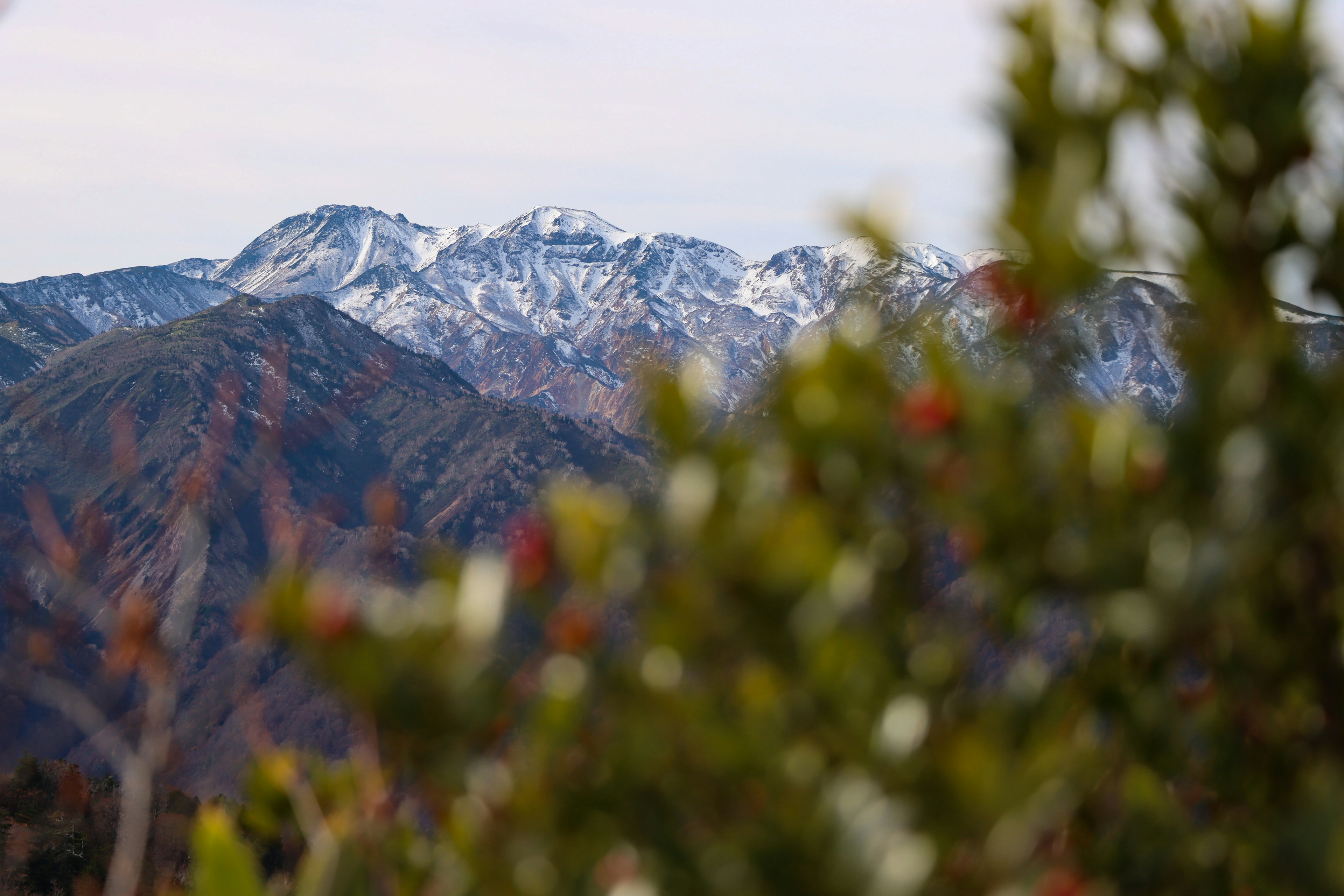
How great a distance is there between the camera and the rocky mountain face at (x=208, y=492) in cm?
421

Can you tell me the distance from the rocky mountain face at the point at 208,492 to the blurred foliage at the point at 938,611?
382mm

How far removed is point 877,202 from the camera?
2.22m

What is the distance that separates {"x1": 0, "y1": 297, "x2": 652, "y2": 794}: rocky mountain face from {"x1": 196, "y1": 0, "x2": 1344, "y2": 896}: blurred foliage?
0.38 metres

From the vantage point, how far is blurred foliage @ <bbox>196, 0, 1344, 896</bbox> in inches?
66.1

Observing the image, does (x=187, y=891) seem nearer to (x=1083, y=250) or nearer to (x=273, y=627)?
(x=273, y=627)

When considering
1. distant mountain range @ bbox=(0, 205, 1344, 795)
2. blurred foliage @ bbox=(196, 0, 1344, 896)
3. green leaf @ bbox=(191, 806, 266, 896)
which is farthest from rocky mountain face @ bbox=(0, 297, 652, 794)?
green leaf @ bbox=(191, 806, 266, 896)

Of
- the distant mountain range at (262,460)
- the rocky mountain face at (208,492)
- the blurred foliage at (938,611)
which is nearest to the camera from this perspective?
the blurred foliage at (938,611)

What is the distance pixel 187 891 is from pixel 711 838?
116 cm

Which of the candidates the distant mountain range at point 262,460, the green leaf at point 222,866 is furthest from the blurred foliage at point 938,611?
the distant mountain range at point 262,460

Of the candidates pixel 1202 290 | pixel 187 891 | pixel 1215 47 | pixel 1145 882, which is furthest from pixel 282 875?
pixel 1215 47

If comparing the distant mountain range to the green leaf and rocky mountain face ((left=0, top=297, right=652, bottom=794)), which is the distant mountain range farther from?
the green leaf

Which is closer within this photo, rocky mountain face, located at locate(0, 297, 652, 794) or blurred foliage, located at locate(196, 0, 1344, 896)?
blurred foliage, located at locate(196, 0, 1344, 896)

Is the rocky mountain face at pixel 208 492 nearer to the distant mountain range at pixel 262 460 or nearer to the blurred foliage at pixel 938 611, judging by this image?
the distant mountain range at pixel 262 460

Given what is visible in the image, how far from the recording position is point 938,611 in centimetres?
230
